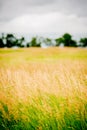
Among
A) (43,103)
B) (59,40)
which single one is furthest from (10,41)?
(43,103)

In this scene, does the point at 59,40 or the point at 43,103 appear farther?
the point at 59,40

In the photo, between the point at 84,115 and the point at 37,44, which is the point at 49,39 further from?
the point at 84,115

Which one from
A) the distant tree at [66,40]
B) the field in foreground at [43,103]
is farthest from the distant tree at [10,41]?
the field in foreground at [43,103]

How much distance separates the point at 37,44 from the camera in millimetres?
64250

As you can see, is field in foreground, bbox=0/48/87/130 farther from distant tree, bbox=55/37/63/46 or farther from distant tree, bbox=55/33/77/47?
distant tree, bbox=55/37/63/46

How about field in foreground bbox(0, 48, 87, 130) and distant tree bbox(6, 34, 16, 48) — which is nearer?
field in foreground bbox(0, 48, 87, 130)

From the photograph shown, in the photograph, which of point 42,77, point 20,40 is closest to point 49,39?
point 20,40

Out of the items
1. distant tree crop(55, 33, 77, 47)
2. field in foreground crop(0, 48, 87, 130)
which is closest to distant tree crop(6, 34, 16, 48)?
distant tree crop(55, 33, 77, 47)

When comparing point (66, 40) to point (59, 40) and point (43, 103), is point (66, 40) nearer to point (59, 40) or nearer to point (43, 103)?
point (59, 40)

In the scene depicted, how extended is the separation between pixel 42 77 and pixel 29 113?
1.28 m

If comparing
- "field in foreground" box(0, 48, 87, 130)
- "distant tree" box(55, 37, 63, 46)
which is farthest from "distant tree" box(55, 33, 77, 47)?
"field in foreground" box(0, 48, 87, 130)

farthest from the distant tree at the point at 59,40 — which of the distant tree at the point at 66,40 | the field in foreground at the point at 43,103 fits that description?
the field in foreground at the point at 43,103

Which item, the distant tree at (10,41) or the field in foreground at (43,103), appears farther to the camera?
the distant tree at (10,41)

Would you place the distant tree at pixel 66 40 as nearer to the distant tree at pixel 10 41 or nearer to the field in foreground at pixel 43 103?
the distant tree at pixel 10 41
